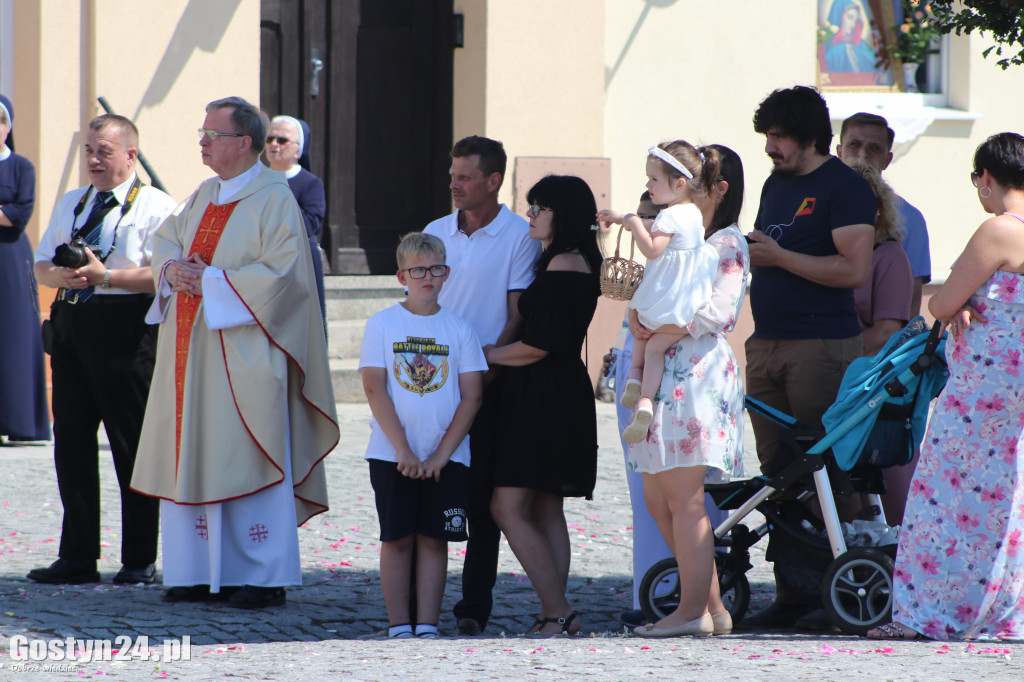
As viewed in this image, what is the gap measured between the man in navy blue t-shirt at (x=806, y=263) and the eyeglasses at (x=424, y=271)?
1.17 m

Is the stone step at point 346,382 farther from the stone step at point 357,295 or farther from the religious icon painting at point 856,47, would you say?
the religious icon painting at point 856,47

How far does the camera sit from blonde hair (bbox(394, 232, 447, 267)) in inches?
202

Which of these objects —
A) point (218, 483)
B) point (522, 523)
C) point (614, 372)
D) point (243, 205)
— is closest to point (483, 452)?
point (522, 523)

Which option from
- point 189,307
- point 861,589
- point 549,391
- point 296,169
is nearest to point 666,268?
point 549,391

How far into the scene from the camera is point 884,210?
19.2 ft

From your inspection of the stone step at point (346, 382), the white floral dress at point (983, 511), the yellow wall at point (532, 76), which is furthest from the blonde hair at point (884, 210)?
the yellow wall at point (532, 76)

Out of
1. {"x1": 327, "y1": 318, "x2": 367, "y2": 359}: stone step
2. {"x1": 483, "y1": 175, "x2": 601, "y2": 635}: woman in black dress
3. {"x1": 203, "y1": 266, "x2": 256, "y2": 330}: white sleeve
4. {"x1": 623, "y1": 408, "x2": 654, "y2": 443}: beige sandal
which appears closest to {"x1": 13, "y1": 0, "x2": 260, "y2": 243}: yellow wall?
{"x1": 327, "y1": 318, "x2": 367, "y2": 359}: stone step

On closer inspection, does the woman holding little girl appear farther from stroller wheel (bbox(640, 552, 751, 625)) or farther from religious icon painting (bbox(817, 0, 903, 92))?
religious icon painting (bbox(817, 0, 903, 92))

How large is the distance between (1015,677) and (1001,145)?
185cm

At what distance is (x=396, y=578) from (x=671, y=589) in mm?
1021

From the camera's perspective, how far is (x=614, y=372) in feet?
18.2

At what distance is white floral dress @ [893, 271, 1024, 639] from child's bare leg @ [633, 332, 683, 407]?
102 centimetres

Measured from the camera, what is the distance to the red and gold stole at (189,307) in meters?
5.65

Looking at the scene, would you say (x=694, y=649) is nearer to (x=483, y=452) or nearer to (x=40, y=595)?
(x=483, y=452)
